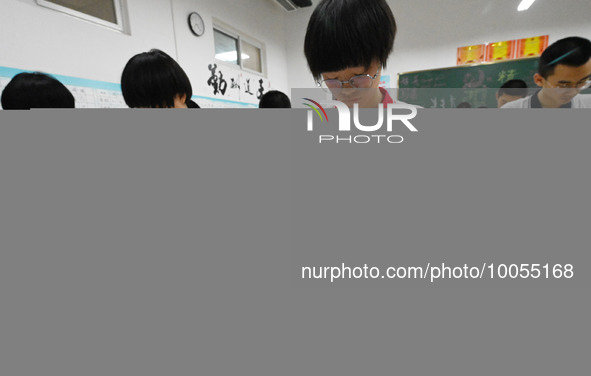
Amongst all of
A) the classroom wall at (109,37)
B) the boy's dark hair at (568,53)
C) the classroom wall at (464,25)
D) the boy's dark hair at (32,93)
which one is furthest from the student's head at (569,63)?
the classroom wall at (464,25)

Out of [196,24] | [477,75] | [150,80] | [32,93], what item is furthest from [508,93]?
[477,75]

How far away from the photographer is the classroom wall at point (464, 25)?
117 inches

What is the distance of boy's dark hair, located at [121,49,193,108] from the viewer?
31.8 inches

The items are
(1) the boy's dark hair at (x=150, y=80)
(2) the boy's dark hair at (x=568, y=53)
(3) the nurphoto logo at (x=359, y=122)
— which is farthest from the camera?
(2) the boy's dark hair at (x=568, y=53)

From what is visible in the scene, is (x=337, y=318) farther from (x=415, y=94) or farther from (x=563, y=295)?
(x=415, y=94)

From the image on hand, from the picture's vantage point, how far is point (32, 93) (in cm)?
86

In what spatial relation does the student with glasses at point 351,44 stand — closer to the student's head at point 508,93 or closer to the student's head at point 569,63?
the student's head at point 508,93

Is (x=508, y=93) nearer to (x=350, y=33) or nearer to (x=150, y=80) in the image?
(x=350, y=33)

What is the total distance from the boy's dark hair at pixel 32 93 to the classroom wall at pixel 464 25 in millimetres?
3751

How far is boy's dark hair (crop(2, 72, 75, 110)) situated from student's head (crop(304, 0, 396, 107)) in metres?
0.86

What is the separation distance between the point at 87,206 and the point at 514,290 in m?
0.67

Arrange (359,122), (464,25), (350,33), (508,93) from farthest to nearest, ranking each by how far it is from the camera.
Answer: (464,25) → (508,93) → (350,33) → (359,122)

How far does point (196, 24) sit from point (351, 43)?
100 inches

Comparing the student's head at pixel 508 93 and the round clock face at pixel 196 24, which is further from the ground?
the round clock face at pixel 196 24
